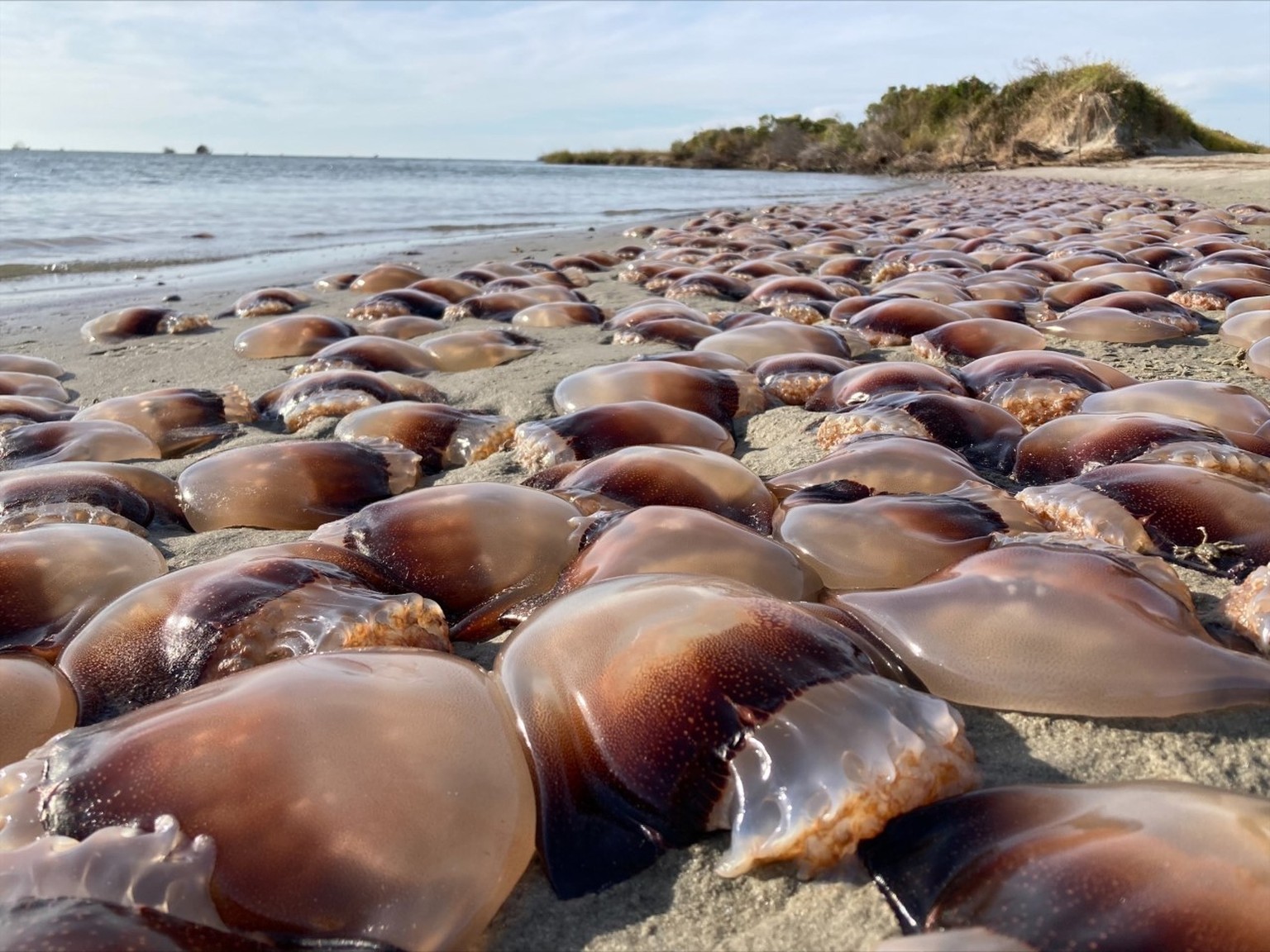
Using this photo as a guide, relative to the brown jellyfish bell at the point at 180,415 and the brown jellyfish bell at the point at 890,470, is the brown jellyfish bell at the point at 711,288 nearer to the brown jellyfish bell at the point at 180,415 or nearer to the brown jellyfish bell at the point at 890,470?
the brown jellyfish bell at the point at 180,415

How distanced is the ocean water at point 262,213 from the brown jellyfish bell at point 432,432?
5.18 meters

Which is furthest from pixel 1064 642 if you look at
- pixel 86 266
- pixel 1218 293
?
pixel 86 266

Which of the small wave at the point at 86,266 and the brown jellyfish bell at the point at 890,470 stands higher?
the small wave at the point at 86,266

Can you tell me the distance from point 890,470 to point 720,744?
96cm

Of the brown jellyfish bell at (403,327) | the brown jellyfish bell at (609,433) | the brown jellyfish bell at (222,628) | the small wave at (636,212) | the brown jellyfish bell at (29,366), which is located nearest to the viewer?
the brown jellyfish bell at (222,628)

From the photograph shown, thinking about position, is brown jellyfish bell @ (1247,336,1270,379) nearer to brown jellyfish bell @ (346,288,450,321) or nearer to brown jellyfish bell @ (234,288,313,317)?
brown jellyfish bell @ (346,288,450,321)

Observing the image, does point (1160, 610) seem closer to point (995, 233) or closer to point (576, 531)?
point (576, 531)

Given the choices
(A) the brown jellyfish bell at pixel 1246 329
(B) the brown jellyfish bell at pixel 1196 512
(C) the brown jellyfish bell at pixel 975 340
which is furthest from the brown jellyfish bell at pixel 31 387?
(A) the brown jellyfish bell at pixel 1246 329

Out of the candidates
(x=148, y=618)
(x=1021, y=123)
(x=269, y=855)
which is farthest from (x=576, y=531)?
(x=1021, y=123)

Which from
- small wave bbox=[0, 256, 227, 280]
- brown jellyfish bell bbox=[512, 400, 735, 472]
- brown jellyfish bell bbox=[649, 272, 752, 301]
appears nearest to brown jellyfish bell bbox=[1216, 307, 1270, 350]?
brown jellyfish bell bbox=[512, 400, 735, 472]

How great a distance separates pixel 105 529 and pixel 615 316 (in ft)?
8.37

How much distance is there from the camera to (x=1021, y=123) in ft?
92.6

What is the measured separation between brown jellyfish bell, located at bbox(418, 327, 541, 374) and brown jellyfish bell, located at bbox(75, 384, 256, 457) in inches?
28.7

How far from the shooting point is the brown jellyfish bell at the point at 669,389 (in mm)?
2330
